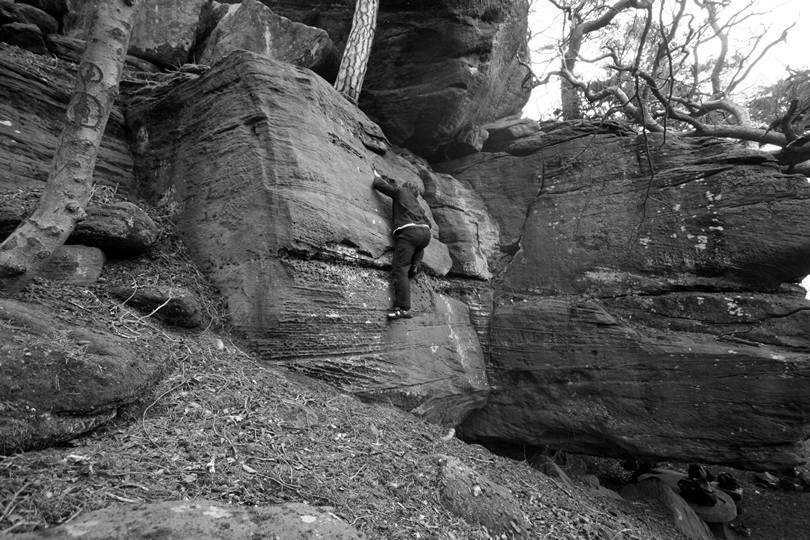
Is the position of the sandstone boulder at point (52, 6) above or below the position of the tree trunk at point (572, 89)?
below

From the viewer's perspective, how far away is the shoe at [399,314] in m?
5.66

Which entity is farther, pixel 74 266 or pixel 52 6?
pixel 52 6

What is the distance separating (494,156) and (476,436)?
5539 millimetres

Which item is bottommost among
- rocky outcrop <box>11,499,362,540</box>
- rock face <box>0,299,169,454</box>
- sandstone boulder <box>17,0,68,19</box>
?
rocky outcrop <box>11,499,362,540</box>

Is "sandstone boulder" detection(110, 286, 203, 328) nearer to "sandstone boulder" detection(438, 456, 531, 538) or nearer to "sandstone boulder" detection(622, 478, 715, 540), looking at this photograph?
"sandstone boulder" detection(438, 456, 531, 538)

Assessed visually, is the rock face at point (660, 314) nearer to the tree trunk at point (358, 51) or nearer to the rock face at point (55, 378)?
the tree trunk at point (358, 51)

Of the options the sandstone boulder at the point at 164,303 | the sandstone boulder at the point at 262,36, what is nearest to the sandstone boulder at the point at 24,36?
the sandstone boulder at the point at 262,36

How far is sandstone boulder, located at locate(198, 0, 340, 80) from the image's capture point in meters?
7.70

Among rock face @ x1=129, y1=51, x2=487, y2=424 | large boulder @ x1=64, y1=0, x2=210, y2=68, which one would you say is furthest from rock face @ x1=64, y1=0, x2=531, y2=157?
rock face @ x1=129, y1=51, x2=487, y2=424

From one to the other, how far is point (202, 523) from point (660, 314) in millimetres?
6634

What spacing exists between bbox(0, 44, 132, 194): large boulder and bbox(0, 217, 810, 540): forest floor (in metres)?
1.52

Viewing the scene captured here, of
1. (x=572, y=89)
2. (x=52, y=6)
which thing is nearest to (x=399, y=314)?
(x=52, y=6)

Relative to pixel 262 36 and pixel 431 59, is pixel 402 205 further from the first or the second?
pixel 262 36

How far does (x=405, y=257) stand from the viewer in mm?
6031
